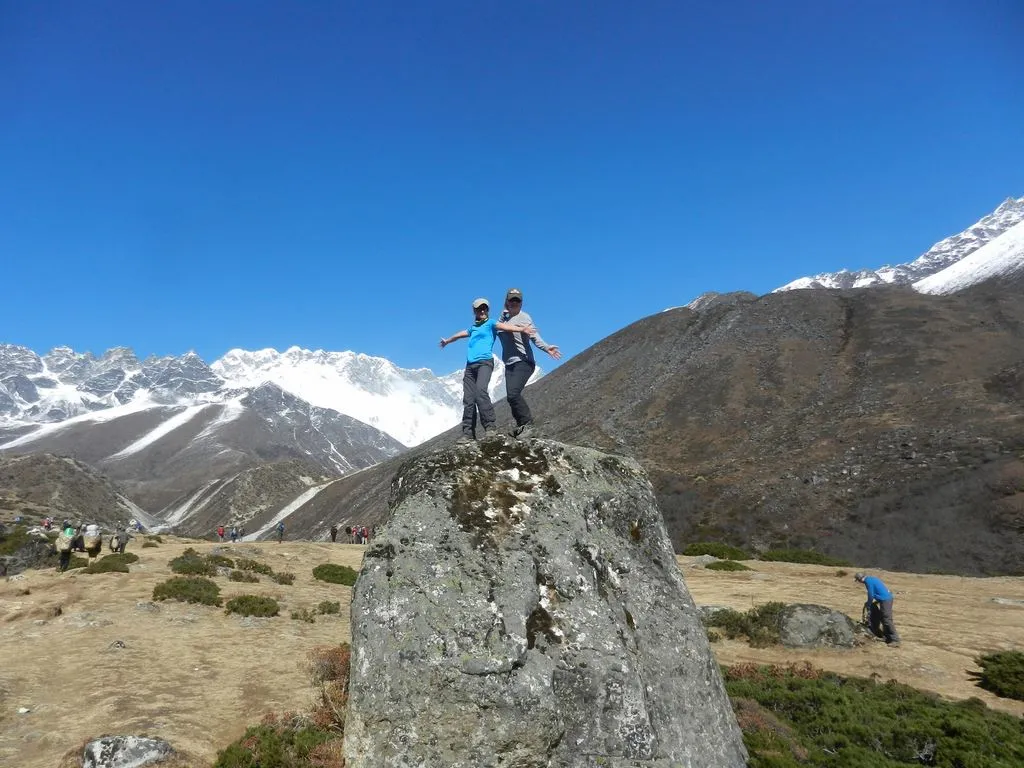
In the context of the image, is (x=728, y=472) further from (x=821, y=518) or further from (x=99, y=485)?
(x=99, y=485)

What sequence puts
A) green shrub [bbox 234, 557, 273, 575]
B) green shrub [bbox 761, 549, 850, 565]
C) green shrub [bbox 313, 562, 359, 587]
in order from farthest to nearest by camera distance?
green shrub [bbox 761, 549, 850, 565]
green shrub [bbox 313, 562, 359, 587]
green shrub [bbox 234, 557, 273, 575]

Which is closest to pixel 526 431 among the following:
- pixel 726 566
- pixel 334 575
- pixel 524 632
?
pixel 524 632

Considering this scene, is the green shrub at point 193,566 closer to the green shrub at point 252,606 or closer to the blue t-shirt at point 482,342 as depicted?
the green shrub at point 252,606

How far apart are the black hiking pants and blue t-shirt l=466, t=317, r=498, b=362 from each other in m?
0.52

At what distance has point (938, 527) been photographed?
45.0 m

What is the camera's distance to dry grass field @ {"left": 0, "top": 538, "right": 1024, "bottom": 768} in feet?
35.0

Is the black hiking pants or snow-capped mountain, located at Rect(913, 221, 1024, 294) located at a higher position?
snow-capped mountain, located at Rect(913, 221, 1024, 294)

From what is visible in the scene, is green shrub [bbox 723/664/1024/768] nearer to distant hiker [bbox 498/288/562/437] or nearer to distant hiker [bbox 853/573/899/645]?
distant hiker [bbox 853/573/899/645]

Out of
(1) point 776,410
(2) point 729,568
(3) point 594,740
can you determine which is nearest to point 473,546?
(3) point 594,740

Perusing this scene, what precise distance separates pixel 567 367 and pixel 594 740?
5184 inches

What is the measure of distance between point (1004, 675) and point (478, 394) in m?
15.8

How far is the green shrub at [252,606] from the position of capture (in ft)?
64.1

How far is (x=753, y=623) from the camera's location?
1962cm

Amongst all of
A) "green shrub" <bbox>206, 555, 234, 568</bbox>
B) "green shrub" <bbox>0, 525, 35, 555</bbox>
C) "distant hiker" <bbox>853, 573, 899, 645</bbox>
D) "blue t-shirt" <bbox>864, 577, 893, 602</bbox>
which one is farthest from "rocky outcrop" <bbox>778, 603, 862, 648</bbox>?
"green shrub" <bbox>0, 525, 35, 555</bbox>
